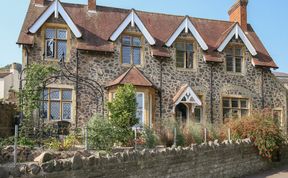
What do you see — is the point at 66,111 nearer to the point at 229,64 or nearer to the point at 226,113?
the point at 226,113

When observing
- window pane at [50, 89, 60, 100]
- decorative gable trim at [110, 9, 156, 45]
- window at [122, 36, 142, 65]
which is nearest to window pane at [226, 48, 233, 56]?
decorative gable trim at [110, 9, 156, 45]

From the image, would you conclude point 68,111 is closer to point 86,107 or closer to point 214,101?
point 86,107

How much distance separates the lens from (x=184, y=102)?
2283cm

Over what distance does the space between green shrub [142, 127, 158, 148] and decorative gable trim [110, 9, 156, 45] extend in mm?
7880

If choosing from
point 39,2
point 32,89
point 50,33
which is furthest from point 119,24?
point 32,89

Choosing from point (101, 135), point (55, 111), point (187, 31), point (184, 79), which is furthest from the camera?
point (187, 31)

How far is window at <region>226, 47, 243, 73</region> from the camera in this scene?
24906 millimetres

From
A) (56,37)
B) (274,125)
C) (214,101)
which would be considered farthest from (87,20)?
(274,125)

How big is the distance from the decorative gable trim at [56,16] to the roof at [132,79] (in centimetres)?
311

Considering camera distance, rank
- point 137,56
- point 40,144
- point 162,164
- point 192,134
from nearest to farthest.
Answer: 1. point 162,164
2. point 40,144
3. point 192,134
4. point 137,56

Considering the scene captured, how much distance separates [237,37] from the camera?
24.8 meters

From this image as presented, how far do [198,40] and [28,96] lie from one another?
10244mm

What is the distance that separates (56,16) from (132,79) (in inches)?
A: 203

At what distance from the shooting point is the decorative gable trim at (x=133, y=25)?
22.4 metres
